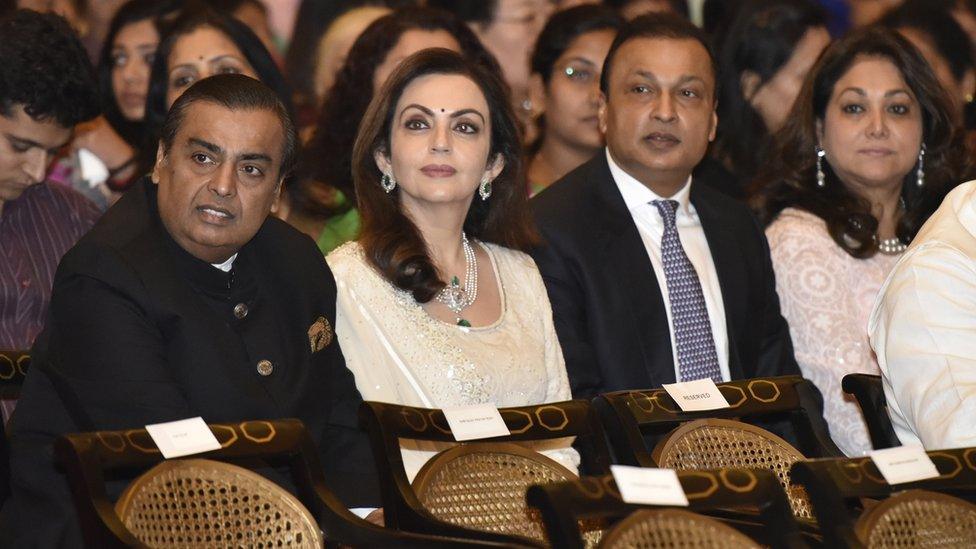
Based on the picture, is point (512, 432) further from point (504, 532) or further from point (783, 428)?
point (783, 428)

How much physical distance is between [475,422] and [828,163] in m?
2.14

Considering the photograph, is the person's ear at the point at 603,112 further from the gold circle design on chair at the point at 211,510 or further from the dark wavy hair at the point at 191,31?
the gold circle design on chair at the point at 211,510

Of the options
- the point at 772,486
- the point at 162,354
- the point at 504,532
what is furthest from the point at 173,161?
the point at 772,486

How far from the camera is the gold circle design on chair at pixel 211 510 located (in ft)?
8.58

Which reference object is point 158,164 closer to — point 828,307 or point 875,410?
point 875,410

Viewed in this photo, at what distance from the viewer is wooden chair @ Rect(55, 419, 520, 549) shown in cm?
254

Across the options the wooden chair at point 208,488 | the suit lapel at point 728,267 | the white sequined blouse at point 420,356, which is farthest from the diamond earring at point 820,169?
the wooden chair at point 208,488

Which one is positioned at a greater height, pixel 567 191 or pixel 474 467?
pixel 567 191

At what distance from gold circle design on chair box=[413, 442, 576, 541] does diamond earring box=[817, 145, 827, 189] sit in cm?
192

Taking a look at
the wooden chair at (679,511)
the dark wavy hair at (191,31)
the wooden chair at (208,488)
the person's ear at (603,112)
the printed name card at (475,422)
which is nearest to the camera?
the wooden chair at (679,511)

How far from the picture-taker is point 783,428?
4.19 meters

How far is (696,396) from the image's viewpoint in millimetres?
3375

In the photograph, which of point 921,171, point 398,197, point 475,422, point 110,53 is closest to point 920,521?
point 475,422

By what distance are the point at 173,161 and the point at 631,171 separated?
158 centimetres
